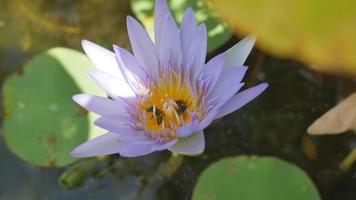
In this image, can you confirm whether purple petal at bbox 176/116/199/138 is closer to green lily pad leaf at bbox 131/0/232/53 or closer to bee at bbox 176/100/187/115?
bee at bbox 176/100/187/115

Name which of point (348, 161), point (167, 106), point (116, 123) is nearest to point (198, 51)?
point (167, 106)

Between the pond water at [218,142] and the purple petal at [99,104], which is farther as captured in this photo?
the pond water at [218,142]

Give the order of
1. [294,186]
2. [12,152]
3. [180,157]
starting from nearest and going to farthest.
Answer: [294,186], [180,157], [12,152]

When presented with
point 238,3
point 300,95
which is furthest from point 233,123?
point 238,3

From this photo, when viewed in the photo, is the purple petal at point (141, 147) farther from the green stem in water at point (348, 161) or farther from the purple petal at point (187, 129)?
the green stem in water at point (348, 161)

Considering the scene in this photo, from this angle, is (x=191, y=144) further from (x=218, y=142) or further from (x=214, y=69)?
(x=218, y=142)

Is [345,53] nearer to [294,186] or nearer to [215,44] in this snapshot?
[294,186]

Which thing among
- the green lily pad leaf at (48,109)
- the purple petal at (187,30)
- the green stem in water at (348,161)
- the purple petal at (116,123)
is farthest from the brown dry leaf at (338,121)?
the green lily pad leaf at (48,109)
